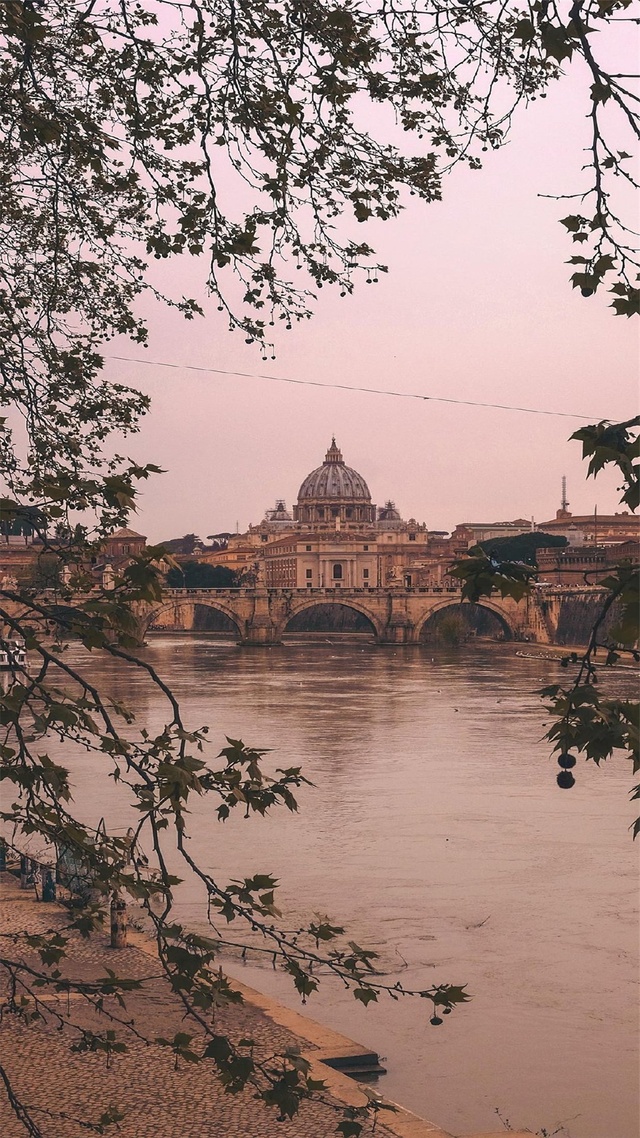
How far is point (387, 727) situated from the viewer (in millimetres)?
28156

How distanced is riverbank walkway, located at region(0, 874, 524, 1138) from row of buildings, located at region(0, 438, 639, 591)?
69496mm

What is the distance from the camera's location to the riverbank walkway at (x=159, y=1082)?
6266 millimetres

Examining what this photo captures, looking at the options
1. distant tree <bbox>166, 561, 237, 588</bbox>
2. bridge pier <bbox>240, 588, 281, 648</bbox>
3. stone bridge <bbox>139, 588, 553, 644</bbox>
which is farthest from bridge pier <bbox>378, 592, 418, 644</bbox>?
distant tree <bbox>166, 561, 237, 588</bbox>

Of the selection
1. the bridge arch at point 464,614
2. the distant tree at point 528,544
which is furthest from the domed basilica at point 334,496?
the bridge arch at point 464,614

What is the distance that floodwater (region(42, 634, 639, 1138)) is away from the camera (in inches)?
335

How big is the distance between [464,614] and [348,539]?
43937 mm

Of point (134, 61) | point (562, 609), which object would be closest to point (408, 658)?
point (562, 609)

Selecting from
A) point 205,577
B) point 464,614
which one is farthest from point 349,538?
point 464,614

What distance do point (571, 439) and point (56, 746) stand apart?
21.9 meters

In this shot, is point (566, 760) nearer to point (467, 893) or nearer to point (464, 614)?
point (467, 893)

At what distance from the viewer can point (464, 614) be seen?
229 ft

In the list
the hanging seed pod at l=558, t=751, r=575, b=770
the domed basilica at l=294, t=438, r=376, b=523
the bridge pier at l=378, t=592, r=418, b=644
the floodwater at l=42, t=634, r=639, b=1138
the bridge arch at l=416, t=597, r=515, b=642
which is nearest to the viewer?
the hanging seed pod at l=558, t=751, r=575, b=770

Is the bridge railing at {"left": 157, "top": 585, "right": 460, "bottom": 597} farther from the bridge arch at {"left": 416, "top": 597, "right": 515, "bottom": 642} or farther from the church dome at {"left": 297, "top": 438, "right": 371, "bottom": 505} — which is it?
the church dome at {"left": 297, "top": 438, "right": 371, "bottom": 505}

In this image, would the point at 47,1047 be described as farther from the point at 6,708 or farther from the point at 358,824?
the point at 358,824
